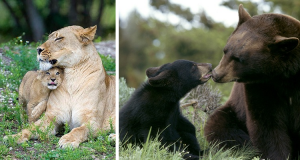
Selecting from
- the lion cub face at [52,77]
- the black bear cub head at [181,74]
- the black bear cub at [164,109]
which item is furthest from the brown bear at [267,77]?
the lion cub face at [52,77]

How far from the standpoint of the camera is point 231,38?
3775 mm

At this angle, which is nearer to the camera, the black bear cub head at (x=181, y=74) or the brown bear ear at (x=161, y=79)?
the brown bear ear at (x=161, y=79)

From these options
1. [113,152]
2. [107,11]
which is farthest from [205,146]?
[107,11]

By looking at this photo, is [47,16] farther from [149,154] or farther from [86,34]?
[149,154]

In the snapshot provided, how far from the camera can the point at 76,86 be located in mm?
4211

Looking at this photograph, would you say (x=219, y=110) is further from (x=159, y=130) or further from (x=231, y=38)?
(x=231, y=38)

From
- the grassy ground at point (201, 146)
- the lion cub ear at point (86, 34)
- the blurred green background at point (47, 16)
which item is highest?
the lion cub ear at point (86, 34)

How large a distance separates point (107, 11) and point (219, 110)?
2737 millimetres

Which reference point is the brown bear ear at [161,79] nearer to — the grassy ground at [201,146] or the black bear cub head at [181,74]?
the black bear cub head at [181,74]

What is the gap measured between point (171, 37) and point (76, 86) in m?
9.69

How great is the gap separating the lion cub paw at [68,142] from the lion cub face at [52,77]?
533mm

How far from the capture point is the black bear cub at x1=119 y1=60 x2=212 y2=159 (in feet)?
13.7

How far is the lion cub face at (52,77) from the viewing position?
4.07 m

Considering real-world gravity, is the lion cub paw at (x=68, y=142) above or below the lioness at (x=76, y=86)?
below
